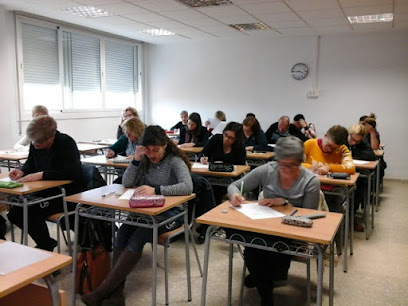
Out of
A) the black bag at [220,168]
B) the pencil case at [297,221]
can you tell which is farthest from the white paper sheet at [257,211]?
the black bag at [220,168]

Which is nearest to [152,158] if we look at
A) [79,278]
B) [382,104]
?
[79,278]

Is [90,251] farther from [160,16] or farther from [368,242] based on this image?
[160,16]

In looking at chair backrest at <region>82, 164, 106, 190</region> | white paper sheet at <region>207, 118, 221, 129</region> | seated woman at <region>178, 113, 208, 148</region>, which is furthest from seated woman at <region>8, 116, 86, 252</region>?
white paper sheet at <region>207, 118, 221, 129</region>

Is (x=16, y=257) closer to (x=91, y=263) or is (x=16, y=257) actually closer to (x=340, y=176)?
(x=91, y=263)

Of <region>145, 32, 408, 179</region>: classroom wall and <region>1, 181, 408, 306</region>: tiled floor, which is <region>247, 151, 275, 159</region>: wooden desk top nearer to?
<region>1, 181, 408, 306</region>: tiled floor

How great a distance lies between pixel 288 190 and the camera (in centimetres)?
245

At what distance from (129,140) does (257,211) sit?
2.59 metres

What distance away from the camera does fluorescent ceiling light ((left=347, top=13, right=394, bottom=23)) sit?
5961mm

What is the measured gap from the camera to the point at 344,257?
3215 millimetres

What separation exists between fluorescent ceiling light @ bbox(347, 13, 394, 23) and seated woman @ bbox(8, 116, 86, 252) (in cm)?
482

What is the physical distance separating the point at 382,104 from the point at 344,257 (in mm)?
4971

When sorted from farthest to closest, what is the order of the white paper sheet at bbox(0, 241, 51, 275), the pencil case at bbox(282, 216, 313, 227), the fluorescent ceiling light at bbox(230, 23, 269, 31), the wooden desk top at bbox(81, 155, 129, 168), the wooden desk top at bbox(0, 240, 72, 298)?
the fluorescent ceiling light at bbox(230, 23, 269, 31)
the wooden desk top at bbox(81, 155, 129, 168)
the pencil case at bbox(282, 216, 313, 227)
the white paper sheet at bbox(0, 241, 51, 275)
the wooden desk top at bbox(0, 240, 72, 298)

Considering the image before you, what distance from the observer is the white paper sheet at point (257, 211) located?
2164 millimetres

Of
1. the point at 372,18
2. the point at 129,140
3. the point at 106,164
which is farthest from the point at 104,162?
the point at 372,18
